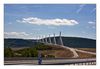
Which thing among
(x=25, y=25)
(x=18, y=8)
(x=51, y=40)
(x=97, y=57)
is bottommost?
(x=97, y=57)

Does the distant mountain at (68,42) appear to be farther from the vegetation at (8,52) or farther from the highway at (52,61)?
the highway at (52,61)

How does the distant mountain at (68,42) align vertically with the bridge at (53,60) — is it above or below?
above

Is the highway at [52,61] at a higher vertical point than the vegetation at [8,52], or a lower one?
lower

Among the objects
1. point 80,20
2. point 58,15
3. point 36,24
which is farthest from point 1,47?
point 80,20

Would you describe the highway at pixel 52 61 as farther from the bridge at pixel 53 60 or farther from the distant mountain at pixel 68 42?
the distant mountain at pixel 68 42

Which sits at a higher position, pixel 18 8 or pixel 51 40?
pixel 18 8

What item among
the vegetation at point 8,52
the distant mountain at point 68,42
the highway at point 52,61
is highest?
the distant mountain at point 68,42

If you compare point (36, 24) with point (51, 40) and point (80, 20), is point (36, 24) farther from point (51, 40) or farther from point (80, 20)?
point (80, 20)

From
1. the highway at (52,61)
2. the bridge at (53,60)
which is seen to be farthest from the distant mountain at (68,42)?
the highway at (52,61)

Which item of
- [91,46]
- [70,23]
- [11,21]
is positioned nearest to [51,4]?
[70,23]

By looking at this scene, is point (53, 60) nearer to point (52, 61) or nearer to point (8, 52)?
point (52, 61)
